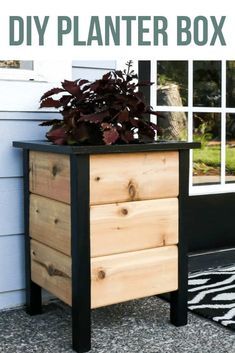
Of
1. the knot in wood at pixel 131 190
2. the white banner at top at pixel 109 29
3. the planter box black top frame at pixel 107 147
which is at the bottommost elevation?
the knot in wood at pixel 131 190

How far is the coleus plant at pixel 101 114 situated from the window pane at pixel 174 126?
2.92 ft

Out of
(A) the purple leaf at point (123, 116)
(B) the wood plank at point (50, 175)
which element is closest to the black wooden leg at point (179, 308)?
(B) the wood plank at point (50, 175)

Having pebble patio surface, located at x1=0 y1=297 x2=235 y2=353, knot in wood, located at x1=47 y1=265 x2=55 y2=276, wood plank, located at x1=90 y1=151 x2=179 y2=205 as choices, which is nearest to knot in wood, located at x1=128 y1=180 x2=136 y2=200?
wood plank, located at x1=90 y1=151 x2=179 y2=205

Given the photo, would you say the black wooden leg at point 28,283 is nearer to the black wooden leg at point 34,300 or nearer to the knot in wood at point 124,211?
the black wooden leg at point 34,300

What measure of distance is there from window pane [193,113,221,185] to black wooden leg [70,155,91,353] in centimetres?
136

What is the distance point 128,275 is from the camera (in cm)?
193

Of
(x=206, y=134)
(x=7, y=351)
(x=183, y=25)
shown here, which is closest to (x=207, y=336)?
(x=7, y=351)

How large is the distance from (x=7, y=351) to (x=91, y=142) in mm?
807

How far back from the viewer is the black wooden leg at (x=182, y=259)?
6.69 ft

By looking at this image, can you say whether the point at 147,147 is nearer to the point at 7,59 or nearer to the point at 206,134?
the point at 7,59

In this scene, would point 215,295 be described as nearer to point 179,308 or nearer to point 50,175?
point 179,308

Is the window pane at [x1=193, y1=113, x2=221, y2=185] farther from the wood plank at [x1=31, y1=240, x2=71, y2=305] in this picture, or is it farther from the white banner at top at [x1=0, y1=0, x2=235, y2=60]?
the wood plank at [x1=31, y1=240, x2=71, y2=305]

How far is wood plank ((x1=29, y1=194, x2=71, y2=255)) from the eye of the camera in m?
1.88

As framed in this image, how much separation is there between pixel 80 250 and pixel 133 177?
33 centimetres
